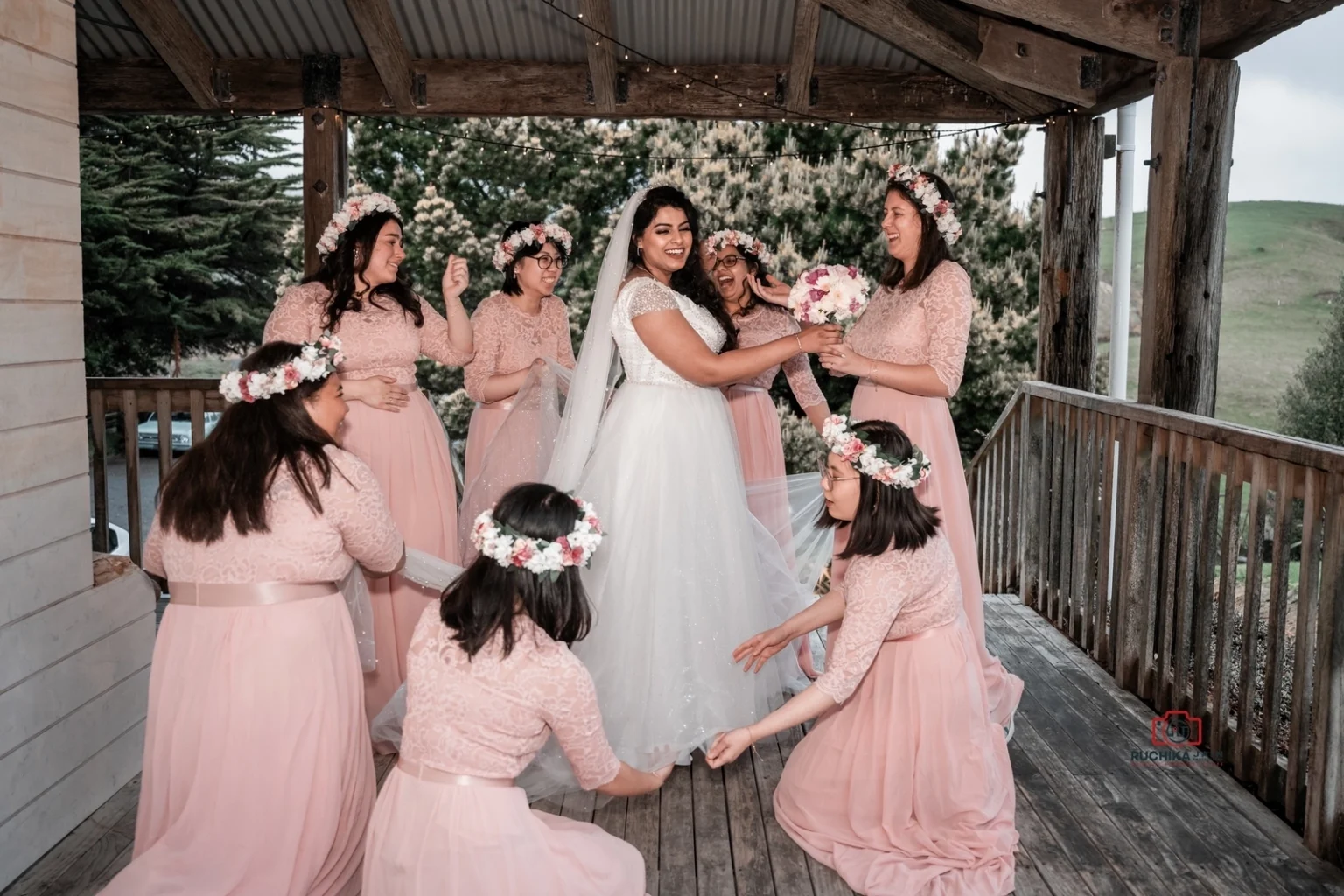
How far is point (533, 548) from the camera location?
2297mm

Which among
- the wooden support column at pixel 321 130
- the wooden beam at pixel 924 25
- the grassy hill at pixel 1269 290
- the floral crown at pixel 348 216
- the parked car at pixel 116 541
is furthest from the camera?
the grassy hill at pixel 1269 290

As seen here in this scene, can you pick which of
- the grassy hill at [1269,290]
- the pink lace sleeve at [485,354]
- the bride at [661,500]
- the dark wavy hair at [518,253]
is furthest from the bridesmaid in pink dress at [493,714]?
the grassy hill at [1269,290]

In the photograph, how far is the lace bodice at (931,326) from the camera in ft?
12.7

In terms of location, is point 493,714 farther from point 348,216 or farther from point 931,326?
point 348,216

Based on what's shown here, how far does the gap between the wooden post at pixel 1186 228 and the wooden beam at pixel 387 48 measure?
3.77 meters

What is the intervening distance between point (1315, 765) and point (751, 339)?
2522 millimetres

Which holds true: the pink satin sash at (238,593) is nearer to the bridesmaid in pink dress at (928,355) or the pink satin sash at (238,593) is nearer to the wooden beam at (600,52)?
the bridesmaid in pink dress at (928,355)

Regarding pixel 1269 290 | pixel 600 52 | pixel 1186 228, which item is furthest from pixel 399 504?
pixel 1269 290

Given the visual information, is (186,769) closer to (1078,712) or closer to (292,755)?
(292,755)

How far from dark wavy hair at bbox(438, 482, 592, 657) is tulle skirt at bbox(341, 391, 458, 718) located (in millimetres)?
1697

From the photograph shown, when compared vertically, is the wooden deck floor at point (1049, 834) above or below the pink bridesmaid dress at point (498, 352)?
below

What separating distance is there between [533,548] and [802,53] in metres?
4.91

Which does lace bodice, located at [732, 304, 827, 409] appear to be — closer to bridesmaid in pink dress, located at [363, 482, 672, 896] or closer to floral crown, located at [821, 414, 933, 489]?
floral crown, located at [821, 414, 933, 489]

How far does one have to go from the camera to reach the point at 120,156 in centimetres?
1558
